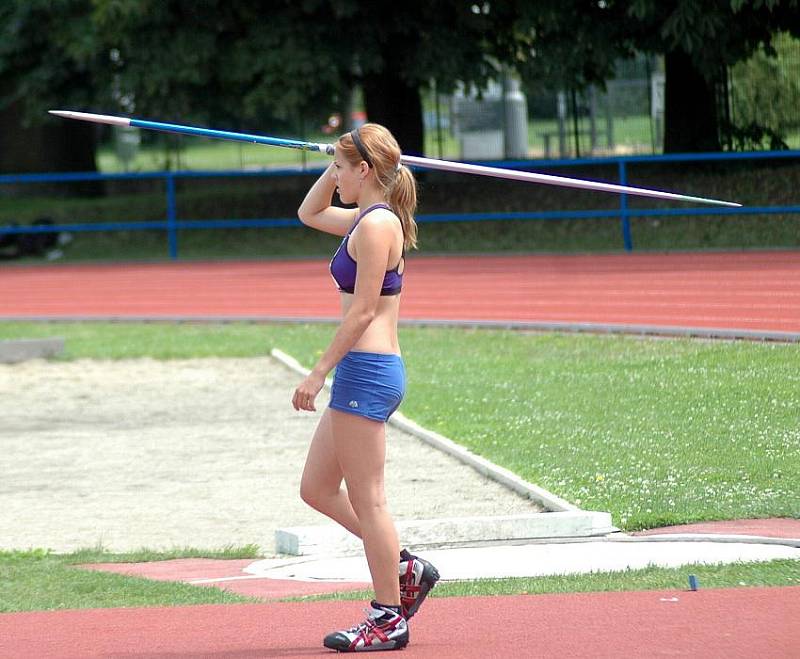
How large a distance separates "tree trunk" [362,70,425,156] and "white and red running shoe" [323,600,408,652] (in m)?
22.5

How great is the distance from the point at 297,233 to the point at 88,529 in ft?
60.5

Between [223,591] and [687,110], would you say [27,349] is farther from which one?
[687,110]

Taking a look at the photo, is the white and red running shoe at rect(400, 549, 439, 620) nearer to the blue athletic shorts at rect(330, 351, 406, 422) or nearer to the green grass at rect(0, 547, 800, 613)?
the blue athletic shorts at rect(330, 351, 406, 422)

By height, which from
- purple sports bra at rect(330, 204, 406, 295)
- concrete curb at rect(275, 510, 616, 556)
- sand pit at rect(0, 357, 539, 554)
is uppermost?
purple sports bra at rect(330, 204, 406, 295)

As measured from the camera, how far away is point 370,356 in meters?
5.32

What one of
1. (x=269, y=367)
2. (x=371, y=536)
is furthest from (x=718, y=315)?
(x=371, y=536)

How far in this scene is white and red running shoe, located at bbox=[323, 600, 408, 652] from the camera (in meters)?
5.34

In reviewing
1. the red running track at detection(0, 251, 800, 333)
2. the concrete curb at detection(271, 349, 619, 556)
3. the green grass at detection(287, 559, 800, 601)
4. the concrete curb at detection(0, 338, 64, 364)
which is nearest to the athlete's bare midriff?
the green grass at detection(287, 559, 800, 601)

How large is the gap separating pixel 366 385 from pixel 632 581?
1667 millimetres

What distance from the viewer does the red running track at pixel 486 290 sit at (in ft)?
53.4

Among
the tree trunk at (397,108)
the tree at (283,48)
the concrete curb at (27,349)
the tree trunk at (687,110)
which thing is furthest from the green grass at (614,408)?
the tree trunk at (397,108)

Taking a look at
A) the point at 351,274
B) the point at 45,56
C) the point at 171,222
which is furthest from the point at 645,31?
the point at 351,274

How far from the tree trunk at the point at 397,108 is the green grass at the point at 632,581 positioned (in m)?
21.4

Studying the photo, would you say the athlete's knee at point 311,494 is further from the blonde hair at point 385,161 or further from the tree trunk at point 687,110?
the tree trunk at point 687,110
